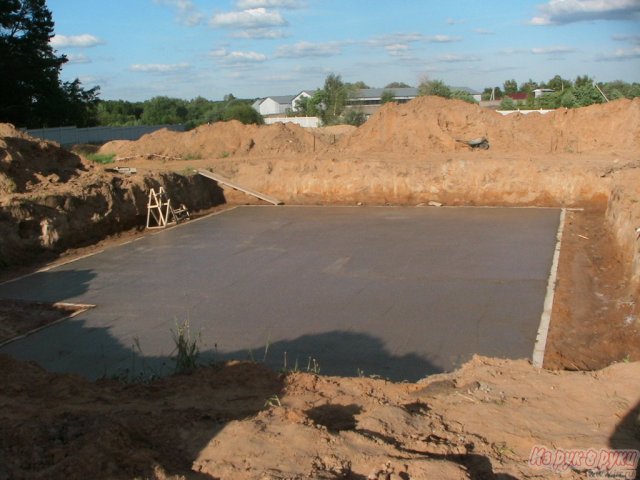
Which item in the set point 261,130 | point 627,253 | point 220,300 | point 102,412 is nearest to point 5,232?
point 220,300

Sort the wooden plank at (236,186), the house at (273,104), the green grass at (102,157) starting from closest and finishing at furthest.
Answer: the wooden plank at (236,186) → the green grass at (102,157) → the house at (273,104)

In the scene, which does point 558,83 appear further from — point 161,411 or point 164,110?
point 161,411

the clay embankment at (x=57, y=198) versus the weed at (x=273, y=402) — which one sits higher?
the clay embankment at (x=57, y=198)

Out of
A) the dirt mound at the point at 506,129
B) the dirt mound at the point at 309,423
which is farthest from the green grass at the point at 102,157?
the dirt mound at the point at 309,423

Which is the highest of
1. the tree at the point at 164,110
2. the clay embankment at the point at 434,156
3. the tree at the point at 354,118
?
the tree at the point at 164,110

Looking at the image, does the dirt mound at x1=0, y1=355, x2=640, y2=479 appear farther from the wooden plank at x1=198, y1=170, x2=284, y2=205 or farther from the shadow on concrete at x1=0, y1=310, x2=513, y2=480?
the wooden plank at x1=198, y1=170, x2=284, y2=205

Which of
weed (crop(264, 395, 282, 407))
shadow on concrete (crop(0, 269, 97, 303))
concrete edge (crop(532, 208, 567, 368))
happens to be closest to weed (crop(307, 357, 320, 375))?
weed (crop(264, 395, 282, 407))

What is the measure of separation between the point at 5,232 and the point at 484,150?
1503 cm

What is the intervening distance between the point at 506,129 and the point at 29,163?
15343 mm

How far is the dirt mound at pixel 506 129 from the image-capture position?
72.2 feet

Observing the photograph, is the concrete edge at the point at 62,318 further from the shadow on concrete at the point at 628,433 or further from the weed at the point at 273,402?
the shadow on concrete at the point at 628,433

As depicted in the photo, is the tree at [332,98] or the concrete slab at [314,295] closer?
the concrete slab at [314,295]

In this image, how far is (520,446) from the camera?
13.3 ft

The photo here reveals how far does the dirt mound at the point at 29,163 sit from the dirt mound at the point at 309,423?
10149 mm
